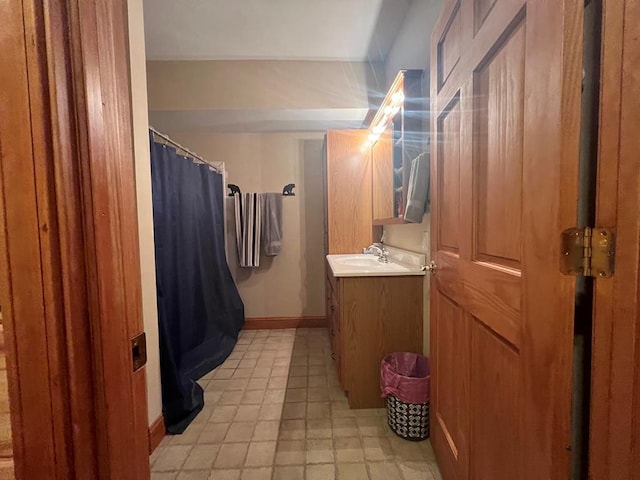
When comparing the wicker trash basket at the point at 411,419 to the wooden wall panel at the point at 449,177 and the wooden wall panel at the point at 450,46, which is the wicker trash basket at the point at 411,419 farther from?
the wooden wall panel at the point at 450,46

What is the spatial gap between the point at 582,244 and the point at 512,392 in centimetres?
42

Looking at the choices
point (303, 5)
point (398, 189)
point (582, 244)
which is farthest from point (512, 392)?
point (303, 5)

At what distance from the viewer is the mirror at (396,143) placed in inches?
65.4

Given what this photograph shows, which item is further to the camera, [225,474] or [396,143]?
[396,143]

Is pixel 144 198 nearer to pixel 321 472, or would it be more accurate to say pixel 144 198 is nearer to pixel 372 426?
pixel 321 472

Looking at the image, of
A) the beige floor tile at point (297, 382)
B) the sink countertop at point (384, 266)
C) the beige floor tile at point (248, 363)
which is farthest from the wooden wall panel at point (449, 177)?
the beige floor tile at point (248, 363)

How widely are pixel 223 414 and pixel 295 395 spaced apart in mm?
463

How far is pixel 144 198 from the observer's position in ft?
4.63

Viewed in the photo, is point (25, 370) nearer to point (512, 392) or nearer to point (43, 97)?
point (43, 97)

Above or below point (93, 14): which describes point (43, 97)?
below

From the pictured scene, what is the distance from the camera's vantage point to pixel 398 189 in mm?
1953

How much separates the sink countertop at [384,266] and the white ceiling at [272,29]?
1634mm

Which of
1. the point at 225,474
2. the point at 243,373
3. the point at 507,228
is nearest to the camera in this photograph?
the point at 507,228

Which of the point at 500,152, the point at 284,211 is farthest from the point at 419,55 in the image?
the point at 284,211
